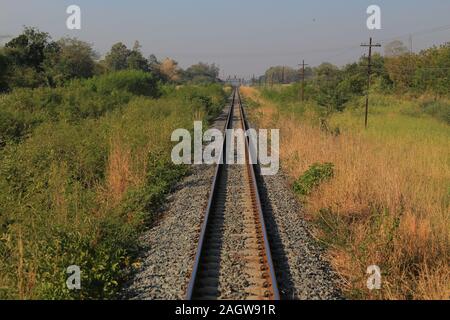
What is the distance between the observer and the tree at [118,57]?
87.6 m

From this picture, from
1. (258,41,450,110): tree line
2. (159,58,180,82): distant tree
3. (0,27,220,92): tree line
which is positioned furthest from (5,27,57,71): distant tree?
(159,58,180,82): distant tree

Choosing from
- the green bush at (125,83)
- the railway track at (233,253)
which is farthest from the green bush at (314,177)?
the green bush at (125,83)

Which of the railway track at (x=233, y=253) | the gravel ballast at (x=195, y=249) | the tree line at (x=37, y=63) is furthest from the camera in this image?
the tree line at (x=37, y=63)

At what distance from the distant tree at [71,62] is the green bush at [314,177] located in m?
30.6

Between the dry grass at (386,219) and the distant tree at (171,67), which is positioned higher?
the distant tree at (171,67)

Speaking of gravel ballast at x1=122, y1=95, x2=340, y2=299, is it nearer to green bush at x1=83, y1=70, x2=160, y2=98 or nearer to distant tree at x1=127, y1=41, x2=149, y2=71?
green bush at x1=83, y1=70, x2=160, y2=98

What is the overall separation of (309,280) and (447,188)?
5.73 m

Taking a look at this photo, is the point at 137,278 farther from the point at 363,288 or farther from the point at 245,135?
the point at 245,135

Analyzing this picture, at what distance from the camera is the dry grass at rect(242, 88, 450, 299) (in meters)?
6.02

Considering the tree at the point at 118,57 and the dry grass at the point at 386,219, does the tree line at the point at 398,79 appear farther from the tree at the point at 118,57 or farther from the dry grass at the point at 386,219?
the tree at the point at 118,57

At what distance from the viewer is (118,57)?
91625 millimetres

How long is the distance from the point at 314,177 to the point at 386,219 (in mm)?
3702

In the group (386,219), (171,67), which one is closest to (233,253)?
(386,219)

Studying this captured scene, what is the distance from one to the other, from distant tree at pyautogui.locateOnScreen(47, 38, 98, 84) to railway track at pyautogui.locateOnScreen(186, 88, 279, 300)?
1206 inches
